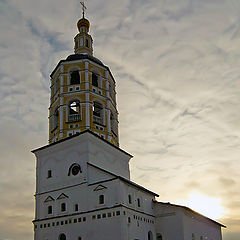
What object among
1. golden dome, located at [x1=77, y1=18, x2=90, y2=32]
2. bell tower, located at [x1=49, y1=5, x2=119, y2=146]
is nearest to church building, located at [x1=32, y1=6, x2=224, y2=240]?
bell tower, located at [x1=49, y1=5, x2=119, y2=146]

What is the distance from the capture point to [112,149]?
1123 inches

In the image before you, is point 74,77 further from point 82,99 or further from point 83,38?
point 83,38

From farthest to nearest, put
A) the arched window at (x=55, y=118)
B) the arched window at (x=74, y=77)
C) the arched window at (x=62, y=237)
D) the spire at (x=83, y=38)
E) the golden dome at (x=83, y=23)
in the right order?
the golden dome at (x=83, y=23), the spire at (x=83, y=38), the arched window at (x=74, y=77), the arched window at (x=55, y=118), the arched window at (x=62, y=237)

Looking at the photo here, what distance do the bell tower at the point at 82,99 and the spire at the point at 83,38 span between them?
2051 millimetres

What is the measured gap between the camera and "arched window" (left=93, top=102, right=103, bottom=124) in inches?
1110

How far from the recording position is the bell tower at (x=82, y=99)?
27.6 metres

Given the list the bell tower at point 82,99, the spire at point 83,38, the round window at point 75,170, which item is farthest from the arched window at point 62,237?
the spire at point 83,38

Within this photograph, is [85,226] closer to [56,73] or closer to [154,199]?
[154,199]

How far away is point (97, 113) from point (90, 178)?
19.6ft

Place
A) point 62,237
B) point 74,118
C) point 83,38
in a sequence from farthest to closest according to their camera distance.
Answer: point 83,38, point 74,118, point 62,237

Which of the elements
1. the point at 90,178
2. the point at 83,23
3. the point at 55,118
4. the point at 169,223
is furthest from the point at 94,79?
the point at 169,223

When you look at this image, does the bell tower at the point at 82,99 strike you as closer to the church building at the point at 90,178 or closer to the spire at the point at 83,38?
the church building at the point at 90,178

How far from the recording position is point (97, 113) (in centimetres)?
2948

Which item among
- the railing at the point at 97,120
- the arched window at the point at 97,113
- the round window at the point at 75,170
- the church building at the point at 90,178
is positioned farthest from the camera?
the arched window at the point at 97,113
